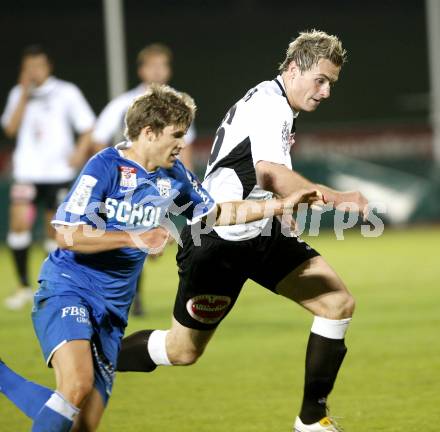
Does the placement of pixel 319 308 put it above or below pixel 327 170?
above

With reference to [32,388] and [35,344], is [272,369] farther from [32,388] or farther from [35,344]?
[32,388]

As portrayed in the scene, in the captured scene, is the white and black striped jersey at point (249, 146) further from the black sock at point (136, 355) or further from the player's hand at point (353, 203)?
the black sock at point (136, 355)

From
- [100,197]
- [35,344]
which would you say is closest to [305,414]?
[100,197]

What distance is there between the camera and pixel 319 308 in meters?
5.77

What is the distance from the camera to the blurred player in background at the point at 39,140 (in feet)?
37.4

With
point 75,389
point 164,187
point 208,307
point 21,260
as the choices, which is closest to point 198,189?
point 164,187

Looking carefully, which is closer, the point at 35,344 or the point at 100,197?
the point at 100,197

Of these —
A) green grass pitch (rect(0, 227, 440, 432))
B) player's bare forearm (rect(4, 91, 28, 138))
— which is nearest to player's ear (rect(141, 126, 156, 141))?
green grass pitch (rect(0, 227, 440, 432))

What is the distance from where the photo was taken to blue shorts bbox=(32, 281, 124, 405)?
477 cm

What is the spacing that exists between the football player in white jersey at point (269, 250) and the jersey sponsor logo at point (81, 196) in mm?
953

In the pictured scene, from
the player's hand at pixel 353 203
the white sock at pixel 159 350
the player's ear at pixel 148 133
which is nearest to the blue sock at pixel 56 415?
the player's ear at pixel 148 133

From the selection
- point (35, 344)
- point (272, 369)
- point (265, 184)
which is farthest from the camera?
point (35, 344)

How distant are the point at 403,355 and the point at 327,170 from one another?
36.6ft

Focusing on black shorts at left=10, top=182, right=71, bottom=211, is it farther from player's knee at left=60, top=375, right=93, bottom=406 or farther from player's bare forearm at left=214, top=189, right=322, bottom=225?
player's knee at left=60, top=375, right=93, bottom=406
